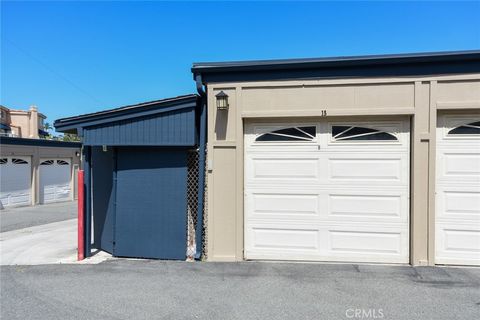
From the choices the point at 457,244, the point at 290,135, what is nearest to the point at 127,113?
the point at 290,135

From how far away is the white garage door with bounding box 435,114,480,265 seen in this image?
5.46 m

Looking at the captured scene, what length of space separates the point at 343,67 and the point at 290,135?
4.66ft

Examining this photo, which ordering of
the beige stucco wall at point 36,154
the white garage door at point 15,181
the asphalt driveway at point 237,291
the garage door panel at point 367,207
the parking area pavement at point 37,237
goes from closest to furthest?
the asphalt driveway at point 237,291
the garage door panel at point 367,207
the parking area pavement at point 37,237
the white garage door at point 15,181
the beige stucco wall at point 36,154

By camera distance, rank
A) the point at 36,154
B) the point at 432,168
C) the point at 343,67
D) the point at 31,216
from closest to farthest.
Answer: the point at 432,168 → the point at 343,67 → the point at 31,216 → the point at 36,154

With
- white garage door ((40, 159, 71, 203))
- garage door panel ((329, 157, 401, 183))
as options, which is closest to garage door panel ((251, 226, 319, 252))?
garage door panel ((329, 157, 401, 183))

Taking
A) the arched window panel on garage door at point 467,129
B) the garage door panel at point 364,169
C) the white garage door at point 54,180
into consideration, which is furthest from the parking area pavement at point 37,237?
the arched window panel on garage door at point 467,129

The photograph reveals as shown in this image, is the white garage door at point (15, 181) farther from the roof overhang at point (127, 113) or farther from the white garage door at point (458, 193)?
the white garage door at point (458, 193)

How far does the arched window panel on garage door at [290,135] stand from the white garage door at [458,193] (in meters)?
2.08

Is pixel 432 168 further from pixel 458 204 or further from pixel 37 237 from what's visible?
pixel 37 237

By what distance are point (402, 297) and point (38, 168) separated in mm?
16244

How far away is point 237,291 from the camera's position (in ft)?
14.9

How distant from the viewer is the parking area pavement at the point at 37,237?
631cm

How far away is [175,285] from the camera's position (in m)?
4.76

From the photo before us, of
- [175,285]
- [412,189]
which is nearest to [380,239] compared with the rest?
[412,189]
